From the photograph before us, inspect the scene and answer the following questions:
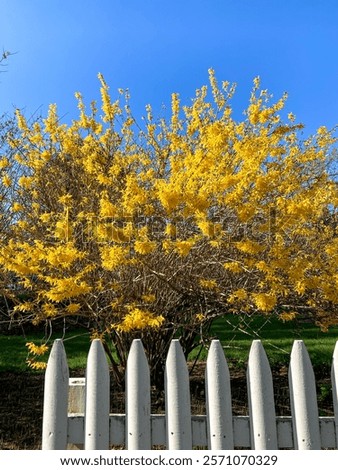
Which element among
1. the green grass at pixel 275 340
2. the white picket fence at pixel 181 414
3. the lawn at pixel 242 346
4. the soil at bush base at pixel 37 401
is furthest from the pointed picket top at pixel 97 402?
the lawn at pixel 242 346

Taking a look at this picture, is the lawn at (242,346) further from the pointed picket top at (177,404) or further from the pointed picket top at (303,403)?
the pointed picket top at (177,404)

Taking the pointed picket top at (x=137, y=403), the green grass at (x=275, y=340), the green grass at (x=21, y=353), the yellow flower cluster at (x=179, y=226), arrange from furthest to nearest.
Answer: the green grass at (x=21, y=353) → the green grass at (x=275, y=340) → the yellow flower cluster at (x=179, y=226) → the pointed picket top at (x=137, y=403)

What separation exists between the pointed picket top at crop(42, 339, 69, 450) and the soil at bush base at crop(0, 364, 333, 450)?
54.1 inches

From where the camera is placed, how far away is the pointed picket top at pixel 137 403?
7.25 ft

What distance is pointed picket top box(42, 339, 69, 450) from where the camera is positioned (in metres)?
2.23

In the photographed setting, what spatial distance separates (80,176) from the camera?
5094mm

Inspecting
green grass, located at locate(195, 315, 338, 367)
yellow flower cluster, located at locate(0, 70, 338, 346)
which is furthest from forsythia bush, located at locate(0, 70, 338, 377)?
green grass, located at locate(195, 315, 338, 367)

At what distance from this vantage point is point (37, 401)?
464 cm

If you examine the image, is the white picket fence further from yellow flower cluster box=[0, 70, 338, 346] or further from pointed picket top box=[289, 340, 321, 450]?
yellow flower cluster box=[0, 70, 338, 346]

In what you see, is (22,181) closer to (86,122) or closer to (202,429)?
(86,122)

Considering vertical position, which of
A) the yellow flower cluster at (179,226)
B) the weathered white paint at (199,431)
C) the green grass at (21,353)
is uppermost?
the yellow flower cluster at (179,226)

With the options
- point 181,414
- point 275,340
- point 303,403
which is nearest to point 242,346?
point 275,340

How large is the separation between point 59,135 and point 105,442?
14.0 ft
